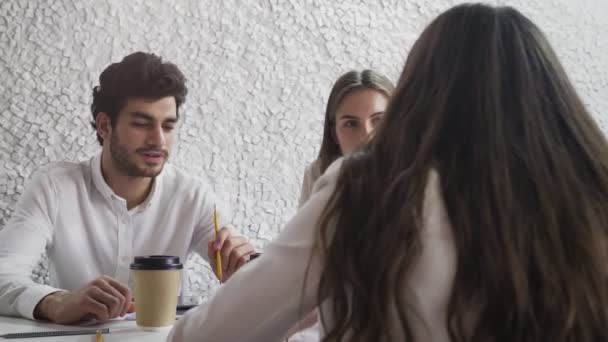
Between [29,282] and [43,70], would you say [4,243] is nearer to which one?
[29,282]

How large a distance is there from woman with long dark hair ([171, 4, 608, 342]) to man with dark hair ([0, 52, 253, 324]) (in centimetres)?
102

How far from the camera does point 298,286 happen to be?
0.77 m

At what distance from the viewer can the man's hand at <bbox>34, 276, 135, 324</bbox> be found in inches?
51.6

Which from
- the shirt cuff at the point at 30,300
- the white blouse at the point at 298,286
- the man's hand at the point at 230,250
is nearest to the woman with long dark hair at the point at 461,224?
the white blouse at the point at 298,286

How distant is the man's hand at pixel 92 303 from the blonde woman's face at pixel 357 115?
971mm

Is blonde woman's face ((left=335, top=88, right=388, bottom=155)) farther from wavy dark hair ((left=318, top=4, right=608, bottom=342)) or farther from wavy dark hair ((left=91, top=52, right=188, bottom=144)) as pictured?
wavy dark hair ((left=318, top=4, right=608, bottom=342))

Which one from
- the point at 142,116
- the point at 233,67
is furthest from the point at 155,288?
the point at 233,67

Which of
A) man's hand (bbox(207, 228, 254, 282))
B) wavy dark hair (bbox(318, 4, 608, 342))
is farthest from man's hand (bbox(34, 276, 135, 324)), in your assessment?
wavy dark hair (bbox(318, 4, 608, 342))

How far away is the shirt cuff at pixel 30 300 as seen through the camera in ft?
4.53

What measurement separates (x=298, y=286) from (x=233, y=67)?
183 centimetres

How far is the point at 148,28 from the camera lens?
2.38 m

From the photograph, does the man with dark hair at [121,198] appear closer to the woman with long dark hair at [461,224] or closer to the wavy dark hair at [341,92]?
the wavy dark hair at [341,92]

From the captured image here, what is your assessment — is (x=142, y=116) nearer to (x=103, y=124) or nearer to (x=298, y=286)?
(x=103, y=124)

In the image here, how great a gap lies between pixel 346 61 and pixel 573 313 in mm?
2059
